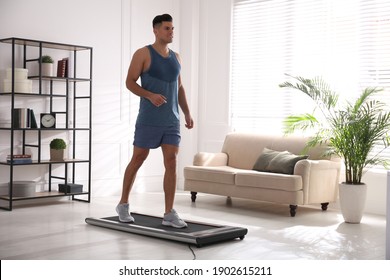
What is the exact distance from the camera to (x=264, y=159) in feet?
21.9

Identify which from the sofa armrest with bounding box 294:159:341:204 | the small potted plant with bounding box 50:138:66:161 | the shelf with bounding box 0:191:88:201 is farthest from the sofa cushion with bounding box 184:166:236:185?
the small potted plant with bounding box 50:138:66:161

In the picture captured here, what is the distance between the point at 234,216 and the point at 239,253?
5.80 feet

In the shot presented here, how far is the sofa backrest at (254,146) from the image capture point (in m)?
6.73

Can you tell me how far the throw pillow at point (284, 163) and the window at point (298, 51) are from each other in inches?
36.6

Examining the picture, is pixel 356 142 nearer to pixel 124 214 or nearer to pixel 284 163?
pixel 284 163

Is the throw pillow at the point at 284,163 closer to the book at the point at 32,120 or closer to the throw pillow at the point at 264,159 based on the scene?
the throw pillow at the point at 264,159

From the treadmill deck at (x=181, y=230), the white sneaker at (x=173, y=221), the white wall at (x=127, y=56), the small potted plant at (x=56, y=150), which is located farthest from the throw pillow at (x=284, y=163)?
the small potted plant at (x=56, y=150)

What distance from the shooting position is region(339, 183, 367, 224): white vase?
5762 millimetres

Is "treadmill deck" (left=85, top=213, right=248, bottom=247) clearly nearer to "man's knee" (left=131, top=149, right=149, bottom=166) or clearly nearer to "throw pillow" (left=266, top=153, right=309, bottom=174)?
"man's knee" (left=131, top=149, right=149, bottom=166)

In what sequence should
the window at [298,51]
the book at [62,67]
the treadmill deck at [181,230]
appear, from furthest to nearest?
the book at [62,67] → the window at [298,51] → the treadmill deck at [181,230]

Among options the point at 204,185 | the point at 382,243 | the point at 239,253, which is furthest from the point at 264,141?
the point at 239,253

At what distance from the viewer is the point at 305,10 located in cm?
715

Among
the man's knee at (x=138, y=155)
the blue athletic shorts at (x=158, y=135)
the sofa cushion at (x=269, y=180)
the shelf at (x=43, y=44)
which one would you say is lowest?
the sofa cushion at (x=269, y=180)

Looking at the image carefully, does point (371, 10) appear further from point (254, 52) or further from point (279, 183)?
point (279, 183)
